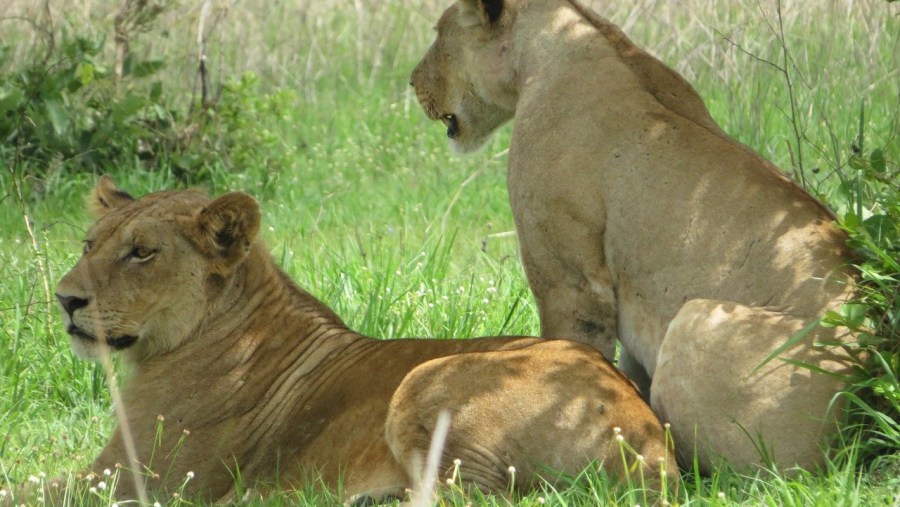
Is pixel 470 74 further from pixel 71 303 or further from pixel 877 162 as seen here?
pixel 71 303

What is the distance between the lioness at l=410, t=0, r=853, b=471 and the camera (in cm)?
422

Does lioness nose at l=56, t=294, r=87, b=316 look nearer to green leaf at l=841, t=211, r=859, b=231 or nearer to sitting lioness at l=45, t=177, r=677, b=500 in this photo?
sitting lioness at l=45, t=177, r=677, b=500

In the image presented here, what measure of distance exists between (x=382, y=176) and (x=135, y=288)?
16.3 feet

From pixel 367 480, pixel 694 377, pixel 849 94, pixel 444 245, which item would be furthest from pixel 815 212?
pixel 849 94

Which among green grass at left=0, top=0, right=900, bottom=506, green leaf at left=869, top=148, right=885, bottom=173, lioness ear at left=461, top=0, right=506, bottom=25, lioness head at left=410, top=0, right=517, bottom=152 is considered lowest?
green grass at left=0, top=0, right=900, bottom=506

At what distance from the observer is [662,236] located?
465cm

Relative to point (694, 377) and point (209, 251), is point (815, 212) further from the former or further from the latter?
point (209, 251)

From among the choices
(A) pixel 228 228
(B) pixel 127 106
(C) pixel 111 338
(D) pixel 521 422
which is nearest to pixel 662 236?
(D) pixel 521 422

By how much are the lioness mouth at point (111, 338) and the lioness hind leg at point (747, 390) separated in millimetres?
1786

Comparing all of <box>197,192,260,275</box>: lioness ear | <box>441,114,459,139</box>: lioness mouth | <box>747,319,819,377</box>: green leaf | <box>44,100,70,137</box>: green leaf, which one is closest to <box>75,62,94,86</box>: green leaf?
<box>44,100,70,137</box>: green leaf

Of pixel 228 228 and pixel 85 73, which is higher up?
pixel 85 73

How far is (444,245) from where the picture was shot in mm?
7500

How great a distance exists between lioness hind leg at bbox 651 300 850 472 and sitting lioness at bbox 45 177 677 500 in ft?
0.44

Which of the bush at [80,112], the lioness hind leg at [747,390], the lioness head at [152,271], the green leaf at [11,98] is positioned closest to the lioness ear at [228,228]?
the lioness head at [152,271]
